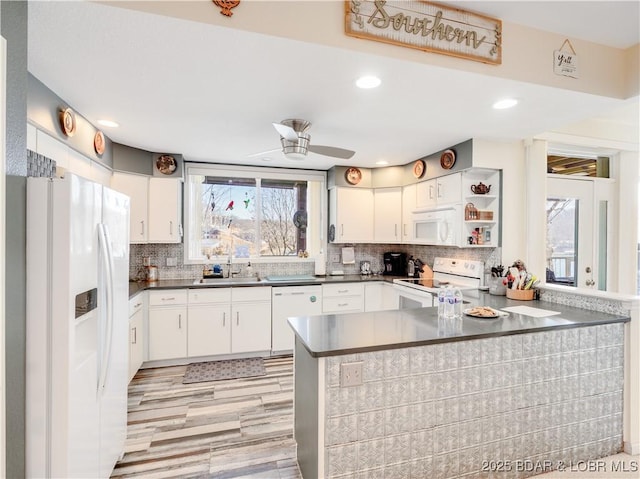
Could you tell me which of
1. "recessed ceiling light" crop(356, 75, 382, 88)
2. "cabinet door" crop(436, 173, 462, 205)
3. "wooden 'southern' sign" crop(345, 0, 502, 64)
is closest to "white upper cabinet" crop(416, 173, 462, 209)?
"cabinet door" crop(436, 173, 462, 205)

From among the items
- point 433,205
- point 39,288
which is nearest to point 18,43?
point 39,288

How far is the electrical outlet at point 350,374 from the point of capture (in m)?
1.59

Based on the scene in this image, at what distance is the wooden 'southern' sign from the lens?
1.62 m

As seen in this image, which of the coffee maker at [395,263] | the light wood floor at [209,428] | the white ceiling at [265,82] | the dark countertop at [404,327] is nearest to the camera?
the white ceiling at [265,82]

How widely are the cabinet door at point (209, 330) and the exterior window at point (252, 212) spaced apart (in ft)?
2.72

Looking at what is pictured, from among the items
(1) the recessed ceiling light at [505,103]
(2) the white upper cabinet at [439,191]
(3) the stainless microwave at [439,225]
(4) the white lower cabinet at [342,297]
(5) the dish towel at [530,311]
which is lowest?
(4) the white lower cabinet at [342,297]

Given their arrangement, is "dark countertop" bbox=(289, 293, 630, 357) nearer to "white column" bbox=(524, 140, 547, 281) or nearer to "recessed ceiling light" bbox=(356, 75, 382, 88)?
"white column" bbox=(524, 140, 547, 281)

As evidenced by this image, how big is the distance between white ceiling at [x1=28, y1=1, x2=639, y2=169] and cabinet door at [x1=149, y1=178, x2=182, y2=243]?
74 centimetres

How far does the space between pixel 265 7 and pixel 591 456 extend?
3288 mm

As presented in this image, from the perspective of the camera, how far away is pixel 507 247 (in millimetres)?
3191

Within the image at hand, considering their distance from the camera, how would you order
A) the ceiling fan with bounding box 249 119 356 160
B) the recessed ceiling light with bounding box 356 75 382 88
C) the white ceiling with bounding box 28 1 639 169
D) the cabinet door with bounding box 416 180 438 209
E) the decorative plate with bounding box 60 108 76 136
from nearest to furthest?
the white ceiling with bounding box 28 1 639 169 → the recessed ceiling light with bounding box 356 75 382 88 → the decorative plate with bounding box 60 108 76 136 → the ceiling fan with bounding box 249 119 356 160 → the cabinet door with bounding box 416 180 438 209

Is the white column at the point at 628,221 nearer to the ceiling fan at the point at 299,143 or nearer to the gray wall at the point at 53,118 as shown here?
the ceiling fan at the point at 299,143

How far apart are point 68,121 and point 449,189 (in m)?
3.36

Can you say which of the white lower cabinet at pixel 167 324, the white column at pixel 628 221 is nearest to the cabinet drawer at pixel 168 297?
the white lower cabinet at pixel 167 324
